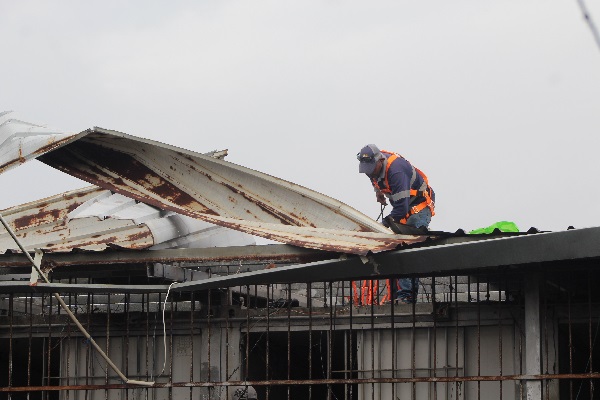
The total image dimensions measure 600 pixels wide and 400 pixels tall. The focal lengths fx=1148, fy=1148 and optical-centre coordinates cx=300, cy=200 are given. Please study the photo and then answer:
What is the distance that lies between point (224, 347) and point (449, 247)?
459cm

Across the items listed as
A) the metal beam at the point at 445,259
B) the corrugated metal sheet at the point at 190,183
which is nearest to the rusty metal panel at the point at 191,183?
the corrugated metal sheet at the point at 190,183

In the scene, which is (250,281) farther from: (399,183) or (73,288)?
(399,183)

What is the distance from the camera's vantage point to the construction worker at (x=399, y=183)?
15508 mm

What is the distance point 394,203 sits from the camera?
15.6m

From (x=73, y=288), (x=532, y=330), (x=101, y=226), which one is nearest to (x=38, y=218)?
(x=101, y=226)

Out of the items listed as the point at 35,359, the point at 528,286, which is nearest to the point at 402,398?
the point at 528,286

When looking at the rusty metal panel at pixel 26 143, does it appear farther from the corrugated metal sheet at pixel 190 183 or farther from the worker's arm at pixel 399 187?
the worker's arm at pixel 399 187

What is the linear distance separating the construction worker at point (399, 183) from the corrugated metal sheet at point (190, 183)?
2890 millimetres

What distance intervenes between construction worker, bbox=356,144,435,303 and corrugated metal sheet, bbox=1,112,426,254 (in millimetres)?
2890

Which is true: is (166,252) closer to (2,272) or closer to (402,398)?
(2,272)

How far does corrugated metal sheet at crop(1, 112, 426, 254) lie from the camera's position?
41.8 feet

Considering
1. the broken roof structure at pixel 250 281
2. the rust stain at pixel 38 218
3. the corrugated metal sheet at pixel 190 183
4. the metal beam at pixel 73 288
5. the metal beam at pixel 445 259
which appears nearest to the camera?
the metal beam at pixel 445 259

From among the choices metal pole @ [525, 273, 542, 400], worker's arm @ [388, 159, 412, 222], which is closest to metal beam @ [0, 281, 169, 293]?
metal pole @ [525, 273, 542, 400]

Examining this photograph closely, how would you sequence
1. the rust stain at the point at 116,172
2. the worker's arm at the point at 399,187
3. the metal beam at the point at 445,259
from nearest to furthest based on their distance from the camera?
the metal beam at the point at 445,259
the rust stain at the point at 116,172
the worker's arm at the point at 399,187
